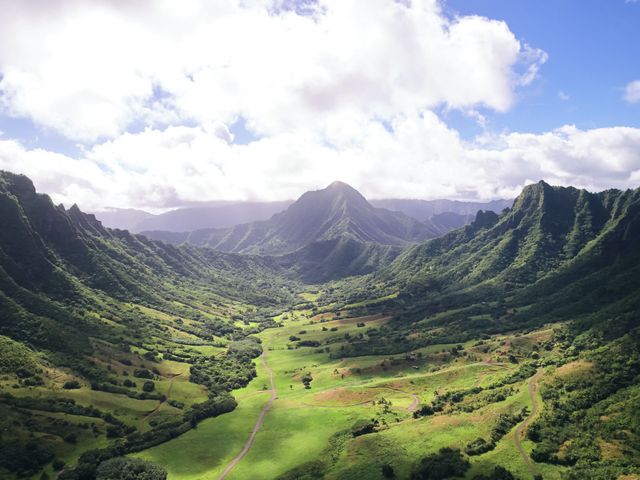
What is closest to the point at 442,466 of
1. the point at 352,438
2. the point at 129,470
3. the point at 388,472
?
the point at 388,472

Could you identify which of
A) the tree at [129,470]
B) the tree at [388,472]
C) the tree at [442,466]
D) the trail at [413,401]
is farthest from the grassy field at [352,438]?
the tree at [129,470]

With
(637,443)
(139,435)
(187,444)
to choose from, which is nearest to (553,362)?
(637,443)

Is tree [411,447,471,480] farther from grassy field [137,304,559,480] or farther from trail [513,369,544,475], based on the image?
trail [513,369,544,475]

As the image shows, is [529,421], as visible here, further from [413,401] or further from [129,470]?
[129,470]

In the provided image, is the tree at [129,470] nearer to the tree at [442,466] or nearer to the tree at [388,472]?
the tree at [388,472]

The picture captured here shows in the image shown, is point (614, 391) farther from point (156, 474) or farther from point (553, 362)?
point (156, 474)

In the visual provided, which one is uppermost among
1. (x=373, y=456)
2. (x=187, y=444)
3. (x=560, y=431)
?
(x=560, y=431)

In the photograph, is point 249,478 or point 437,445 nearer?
point 437,445
